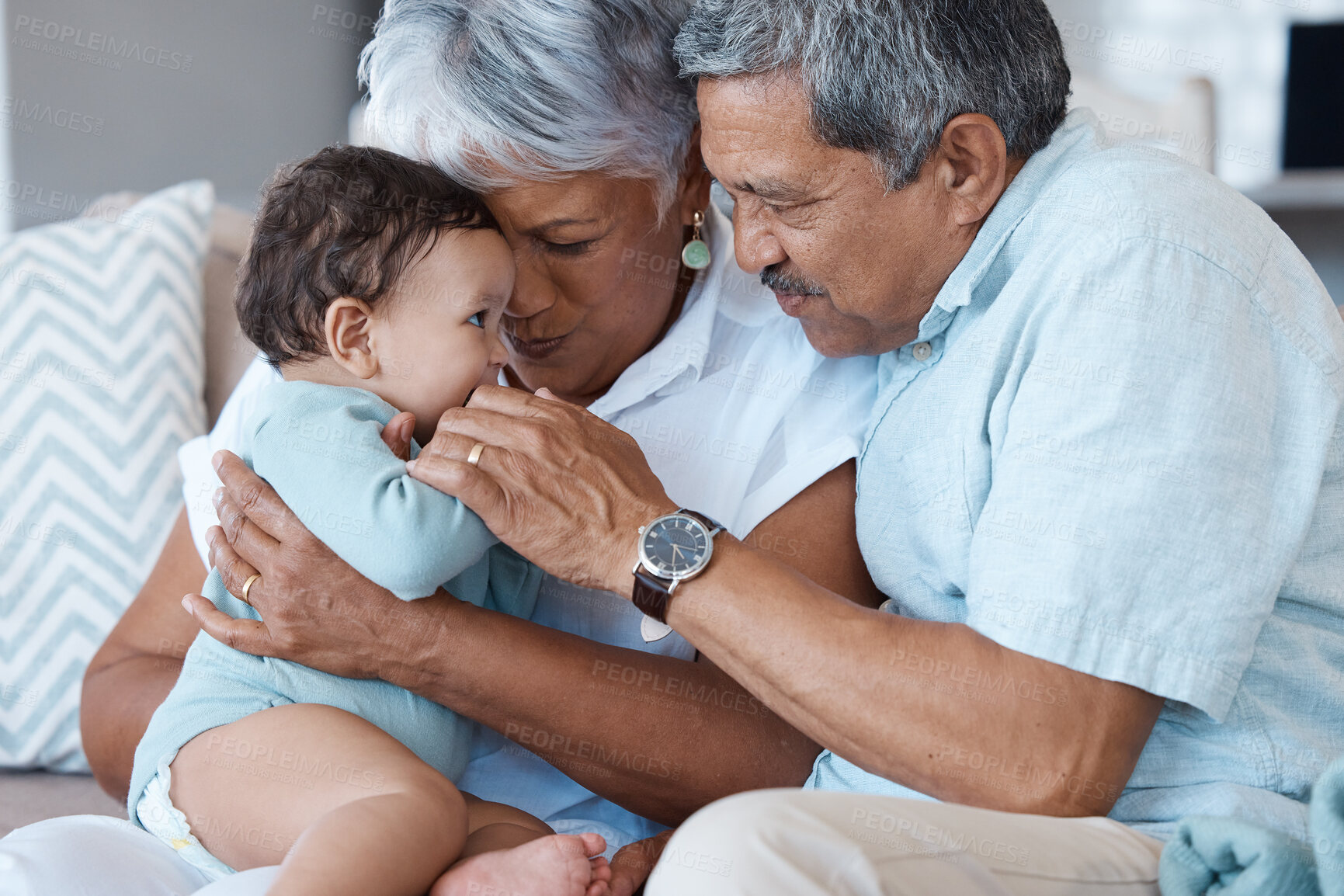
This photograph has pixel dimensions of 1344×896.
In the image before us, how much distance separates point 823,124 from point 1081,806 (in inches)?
29.0

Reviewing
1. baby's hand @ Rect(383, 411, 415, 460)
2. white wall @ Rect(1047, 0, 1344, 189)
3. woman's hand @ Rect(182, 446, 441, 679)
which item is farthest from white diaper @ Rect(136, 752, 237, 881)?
white wall @ Rect(1047, 0, 1344, 189)

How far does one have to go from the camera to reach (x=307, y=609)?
1235 millimetres

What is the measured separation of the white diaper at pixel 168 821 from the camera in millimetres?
1194

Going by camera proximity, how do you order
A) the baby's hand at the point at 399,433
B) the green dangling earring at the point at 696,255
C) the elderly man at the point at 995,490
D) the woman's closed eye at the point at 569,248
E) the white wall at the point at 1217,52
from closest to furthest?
the elderly man at the point at 995,490 < the baby's hand at the point at 399,433 < the woman's closed eye at the point at 569,248 < the green dangling earring at the point at 696,255 < the white wall at the point at 1217,52

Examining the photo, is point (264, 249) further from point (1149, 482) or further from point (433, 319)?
point (1149, 482)

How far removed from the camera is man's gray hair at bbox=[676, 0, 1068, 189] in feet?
3.98

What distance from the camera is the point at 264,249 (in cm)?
128

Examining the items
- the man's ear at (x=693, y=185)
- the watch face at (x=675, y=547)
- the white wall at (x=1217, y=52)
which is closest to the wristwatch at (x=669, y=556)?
the watch face at (x=675, y=547)

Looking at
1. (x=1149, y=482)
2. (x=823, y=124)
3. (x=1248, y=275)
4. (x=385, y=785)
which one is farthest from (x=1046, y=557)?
(x=385, y=785)

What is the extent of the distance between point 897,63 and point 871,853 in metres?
0.81

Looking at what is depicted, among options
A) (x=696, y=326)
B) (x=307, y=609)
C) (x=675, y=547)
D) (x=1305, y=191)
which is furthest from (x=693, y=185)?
(x=1305, y=191)

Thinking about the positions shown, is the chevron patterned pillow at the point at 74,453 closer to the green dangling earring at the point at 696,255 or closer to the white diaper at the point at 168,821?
the white diaper at the point at 168,821

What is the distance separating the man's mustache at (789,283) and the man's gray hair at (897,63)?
0.50 ft

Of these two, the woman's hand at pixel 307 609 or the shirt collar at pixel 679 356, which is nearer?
the woman's hand at pixel 307 609
